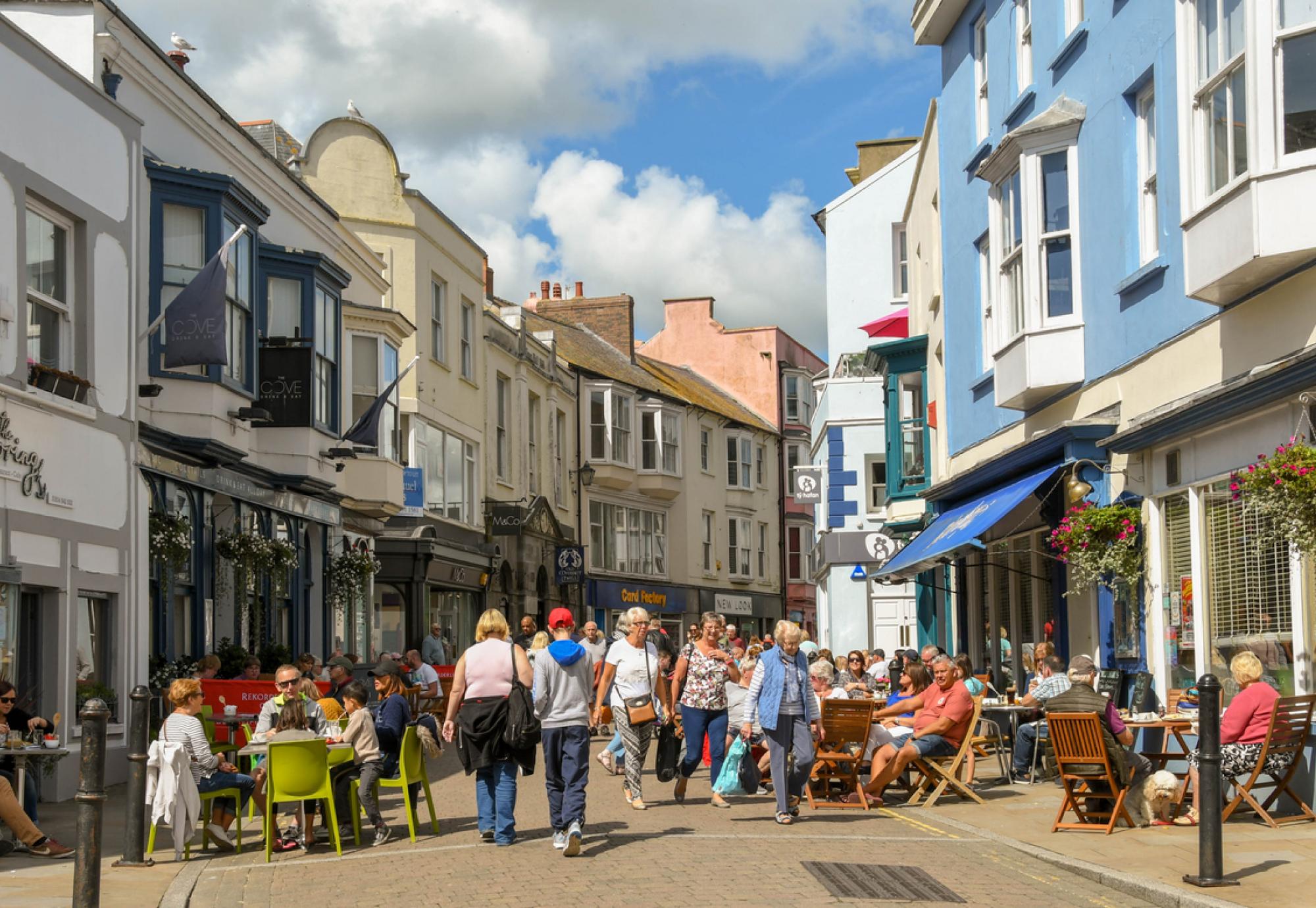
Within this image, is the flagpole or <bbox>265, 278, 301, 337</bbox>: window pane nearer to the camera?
the flagpole

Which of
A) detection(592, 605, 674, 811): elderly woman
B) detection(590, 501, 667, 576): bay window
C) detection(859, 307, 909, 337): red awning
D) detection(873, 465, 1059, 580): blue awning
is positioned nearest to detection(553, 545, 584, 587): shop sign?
detection(590, 501, 667, 576): bay window

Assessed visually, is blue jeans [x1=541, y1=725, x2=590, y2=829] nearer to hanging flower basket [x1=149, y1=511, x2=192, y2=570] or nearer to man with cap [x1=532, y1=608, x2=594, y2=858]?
man with cap [x1=532, y1=608, x2=594, y2=858]

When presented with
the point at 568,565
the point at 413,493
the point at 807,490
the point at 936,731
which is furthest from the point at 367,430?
the point at 568,565

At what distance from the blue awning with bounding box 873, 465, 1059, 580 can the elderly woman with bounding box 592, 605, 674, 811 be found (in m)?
3.97

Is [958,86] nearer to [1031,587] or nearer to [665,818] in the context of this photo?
[1031,587]

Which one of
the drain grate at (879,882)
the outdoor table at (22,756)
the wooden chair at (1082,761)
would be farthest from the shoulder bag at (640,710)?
the outdoor table at (22,756)

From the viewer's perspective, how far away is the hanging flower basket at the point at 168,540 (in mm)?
18516

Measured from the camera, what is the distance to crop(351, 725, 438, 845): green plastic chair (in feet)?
40.8

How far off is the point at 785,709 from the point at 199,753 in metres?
4.60

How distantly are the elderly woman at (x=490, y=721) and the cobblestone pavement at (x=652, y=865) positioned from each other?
29 cm

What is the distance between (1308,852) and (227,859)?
744 cm

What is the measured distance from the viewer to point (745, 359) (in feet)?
214

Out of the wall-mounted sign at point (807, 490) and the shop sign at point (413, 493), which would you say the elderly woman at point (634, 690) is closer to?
the shop sign at point (413, 493)

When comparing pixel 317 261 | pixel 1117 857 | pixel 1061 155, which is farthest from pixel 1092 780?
pixel 317 261
